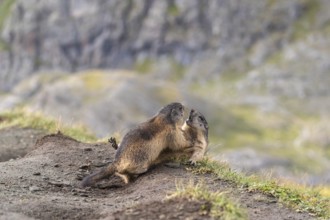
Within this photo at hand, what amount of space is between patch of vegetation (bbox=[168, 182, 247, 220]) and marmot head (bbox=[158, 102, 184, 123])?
343cm

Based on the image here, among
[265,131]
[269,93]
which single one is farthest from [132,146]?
[269,93]

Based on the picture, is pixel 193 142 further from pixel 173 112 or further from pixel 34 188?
pixel 34 188

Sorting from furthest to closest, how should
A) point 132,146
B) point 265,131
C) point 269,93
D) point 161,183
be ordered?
point 269,93 < point 265,131 < point 132,146 < point 161,183

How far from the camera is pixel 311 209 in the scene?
35.8ft

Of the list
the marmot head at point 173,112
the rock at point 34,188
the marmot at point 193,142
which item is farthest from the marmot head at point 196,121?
the rock at point 34,188

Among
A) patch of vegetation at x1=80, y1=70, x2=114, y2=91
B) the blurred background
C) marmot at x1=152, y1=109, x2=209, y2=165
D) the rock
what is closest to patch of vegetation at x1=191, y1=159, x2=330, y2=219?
marmot at x1=152, y1=109, x2=209, y2=165

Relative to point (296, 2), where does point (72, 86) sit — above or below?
below

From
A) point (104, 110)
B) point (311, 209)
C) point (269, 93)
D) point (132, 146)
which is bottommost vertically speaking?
point (311, 209)

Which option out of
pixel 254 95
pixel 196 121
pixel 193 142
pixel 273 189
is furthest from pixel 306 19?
pixel 273 189

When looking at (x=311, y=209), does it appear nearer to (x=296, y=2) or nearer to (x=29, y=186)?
(x=29, y=186)

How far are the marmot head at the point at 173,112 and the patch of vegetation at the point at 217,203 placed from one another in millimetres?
3428

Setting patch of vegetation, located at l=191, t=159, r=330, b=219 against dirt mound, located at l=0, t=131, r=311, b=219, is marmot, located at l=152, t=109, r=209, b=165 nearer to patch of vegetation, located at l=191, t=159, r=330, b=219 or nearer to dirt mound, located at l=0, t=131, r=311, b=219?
patch of vegetation, located at l=191, t=159, r=330, b=219

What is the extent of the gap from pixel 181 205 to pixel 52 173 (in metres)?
4.10

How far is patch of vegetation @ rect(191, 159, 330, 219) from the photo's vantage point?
35.7 feet
